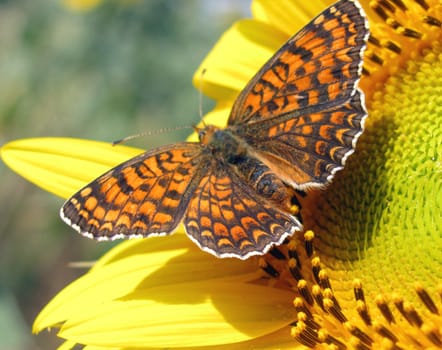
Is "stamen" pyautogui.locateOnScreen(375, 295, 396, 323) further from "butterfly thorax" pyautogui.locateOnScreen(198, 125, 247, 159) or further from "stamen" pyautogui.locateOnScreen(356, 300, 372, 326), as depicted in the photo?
"butterfly thorax" pyautogui.locateOnScreen(198, 125, 247, 159)

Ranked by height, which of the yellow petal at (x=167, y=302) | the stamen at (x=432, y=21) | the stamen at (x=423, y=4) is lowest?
the yellow petal at (x=167, y=302)

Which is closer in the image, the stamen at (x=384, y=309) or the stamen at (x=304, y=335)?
the stamen at (x=384, y=309)

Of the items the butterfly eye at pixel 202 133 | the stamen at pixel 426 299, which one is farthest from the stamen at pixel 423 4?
the stamen at pixel 426 299

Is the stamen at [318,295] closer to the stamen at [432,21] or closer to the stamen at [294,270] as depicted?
the stamen at [294,270]

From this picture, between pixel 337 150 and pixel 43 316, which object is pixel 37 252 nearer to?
pixel 43 316

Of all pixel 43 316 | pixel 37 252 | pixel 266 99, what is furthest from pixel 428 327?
pixel 37 252

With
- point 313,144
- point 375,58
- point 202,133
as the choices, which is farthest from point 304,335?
point 375,58

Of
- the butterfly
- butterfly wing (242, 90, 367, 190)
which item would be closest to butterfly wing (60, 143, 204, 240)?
the butterfly
